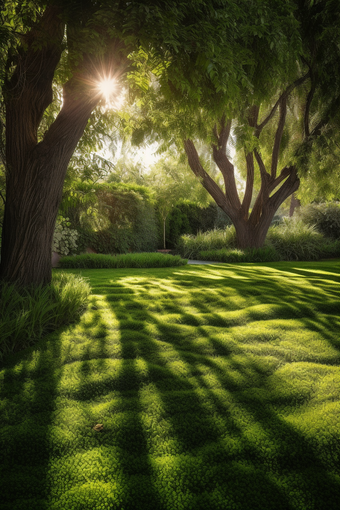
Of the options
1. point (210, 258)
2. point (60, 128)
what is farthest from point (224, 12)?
point (210, 258)

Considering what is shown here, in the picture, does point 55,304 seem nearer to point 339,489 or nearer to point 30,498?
point 30,498

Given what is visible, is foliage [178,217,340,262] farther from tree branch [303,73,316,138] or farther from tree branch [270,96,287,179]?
tree branch [303,73,316,138]

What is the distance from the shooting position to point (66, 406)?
68.2 inches

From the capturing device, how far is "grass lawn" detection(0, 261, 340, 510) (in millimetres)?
1208

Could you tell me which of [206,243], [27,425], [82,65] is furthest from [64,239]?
[27,425]

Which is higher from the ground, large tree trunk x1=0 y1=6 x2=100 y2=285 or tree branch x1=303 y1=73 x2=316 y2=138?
tree branch x1=303 y1=73 x2=316 y2=138

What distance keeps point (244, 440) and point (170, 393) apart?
1.80 feet

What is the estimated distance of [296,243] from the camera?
38.2 feet

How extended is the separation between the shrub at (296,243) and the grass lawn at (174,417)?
882 cm

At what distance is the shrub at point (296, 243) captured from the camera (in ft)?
36.9

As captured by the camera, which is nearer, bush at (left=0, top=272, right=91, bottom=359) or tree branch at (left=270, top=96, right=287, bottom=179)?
bush at (left=0, top=272, right=91, bottom=359)

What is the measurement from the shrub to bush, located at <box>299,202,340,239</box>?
9.14ft

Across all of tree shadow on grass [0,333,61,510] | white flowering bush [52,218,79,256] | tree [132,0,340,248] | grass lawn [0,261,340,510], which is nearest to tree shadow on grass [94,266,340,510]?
grass lawn [0,261,340,510]

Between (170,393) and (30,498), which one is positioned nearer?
(30,498)
